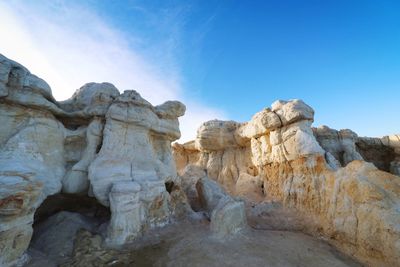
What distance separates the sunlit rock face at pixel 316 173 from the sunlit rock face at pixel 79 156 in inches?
148

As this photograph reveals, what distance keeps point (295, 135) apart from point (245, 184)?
3.29 metres

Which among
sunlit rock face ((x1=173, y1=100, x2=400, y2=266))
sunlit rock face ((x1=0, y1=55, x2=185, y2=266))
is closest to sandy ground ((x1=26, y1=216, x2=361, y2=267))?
sunlit rock face ((x1=0, y1=55, x2=185, y2=266))

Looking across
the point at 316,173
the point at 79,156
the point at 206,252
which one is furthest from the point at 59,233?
the point at 316,173

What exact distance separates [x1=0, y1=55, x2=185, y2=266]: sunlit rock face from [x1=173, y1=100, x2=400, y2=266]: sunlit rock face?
375 cm

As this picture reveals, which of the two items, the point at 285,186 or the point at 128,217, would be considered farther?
the point at 285,186

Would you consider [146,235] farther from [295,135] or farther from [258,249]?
[295,135]

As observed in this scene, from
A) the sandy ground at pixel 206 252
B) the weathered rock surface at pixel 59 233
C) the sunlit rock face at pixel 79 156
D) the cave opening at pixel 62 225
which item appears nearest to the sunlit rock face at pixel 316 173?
the sandy ground at pixel 206 252

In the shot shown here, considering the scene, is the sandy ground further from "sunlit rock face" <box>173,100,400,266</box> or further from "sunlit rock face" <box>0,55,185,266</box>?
"sunlit rock face" <box>173,100,400,266</box>

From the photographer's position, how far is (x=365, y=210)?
4613mm

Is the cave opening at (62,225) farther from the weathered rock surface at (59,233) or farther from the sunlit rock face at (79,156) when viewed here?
the sunlit rock face at (79,156)

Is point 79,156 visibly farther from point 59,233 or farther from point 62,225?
point 59,233

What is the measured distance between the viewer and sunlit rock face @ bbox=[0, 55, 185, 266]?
4008 millimetres

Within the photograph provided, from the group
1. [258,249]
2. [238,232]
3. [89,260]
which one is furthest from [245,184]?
[89,260]

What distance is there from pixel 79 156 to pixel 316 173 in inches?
276
